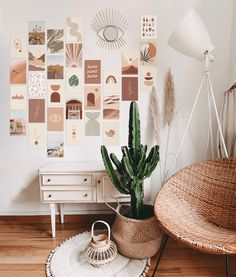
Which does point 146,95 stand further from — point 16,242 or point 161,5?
point 16,242

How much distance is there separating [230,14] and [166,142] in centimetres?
126

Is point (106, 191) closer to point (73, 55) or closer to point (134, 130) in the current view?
point (134, 130)

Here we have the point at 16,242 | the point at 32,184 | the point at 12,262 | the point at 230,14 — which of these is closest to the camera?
the point at 12,262

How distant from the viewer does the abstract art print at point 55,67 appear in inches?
85.8

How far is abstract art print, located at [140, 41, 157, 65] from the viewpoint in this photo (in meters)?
2.16

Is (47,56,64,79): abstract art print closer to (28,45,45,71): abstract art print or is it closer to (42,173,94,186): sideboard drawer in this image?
(28,45,45,71): abstract art print

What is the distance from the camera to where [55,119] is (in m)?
2.23

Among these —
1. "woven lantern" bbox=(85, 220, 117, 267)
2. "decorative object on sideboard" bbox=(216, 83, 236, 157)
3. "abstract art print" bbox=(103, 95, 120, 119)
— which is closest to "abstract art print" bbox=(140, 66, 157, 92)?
"abstract art print" bbox=(103, 95, 120, 119)

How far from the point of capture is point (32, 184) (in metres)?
2.31

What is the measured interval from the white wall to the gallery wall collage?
6 cm

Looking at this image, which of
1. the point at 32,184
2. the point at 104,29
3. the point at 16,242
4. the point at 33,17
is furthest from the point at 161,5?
the point at 16,242

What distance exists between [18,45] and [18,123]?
697 mm

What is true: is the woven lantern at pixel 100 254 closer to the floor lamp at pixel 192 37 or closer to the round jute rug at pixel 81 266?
the round jute rug at pixel 81 266

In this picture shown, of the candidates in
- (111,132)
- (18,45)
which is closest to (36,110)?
(18,45)
